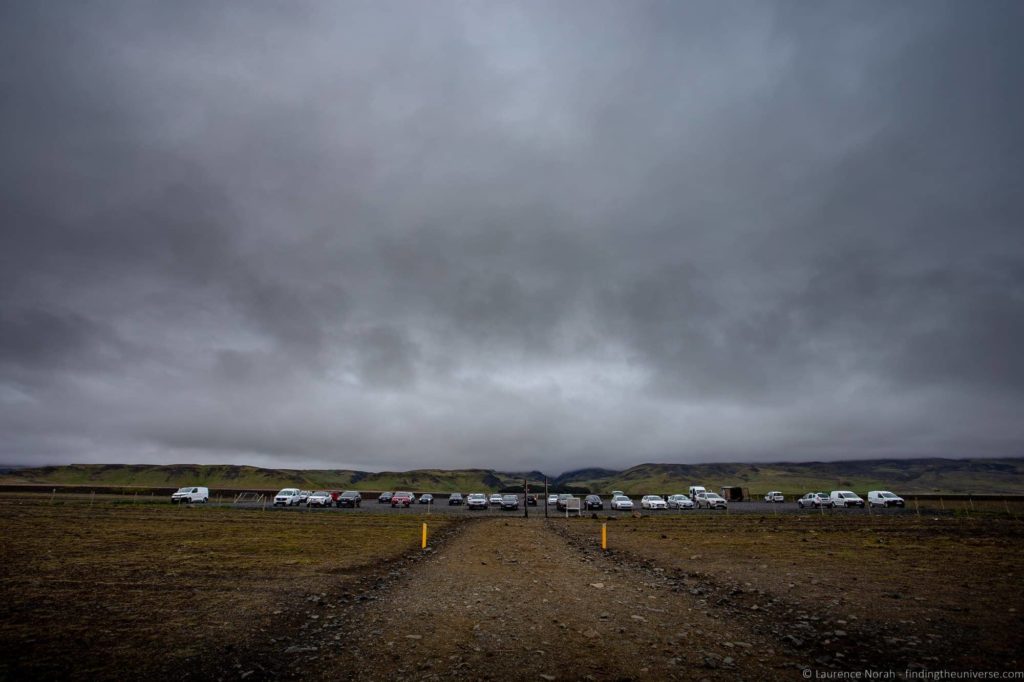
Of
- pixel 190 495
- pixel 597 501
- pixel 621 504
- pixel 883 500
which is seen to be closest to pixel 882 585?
pixel 621 504

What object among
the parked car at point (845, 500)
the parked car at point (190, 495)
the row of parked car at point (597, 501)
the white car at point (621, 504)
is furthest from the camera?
the parked car at point (190, 495)

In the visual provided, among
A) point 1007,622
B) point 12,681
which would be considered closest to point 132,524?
point 12,681

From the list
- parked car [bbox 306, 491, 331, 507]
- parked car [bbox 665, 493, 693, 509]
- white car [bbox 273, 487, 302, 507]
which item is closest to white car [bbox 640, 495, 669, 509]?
parked car [bbox 665, 493, 693, 509]

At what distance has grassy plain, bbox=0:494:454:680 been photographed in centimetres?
894

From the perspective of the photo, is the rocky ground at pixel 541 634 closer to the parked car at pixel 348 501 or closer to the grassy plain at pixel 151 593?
the grassy plain at pixel 151 593

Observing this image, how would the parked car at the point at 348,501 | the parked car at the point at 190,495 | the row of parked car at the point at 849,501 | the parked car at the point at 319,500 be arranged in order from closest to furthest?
the row of parked car at the point at 849,501 < the parked car at the point at 190,495 < the parked car at the point at 319,500 < the parked car at the point at 348,501

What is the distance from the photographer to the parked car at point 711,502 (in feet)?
229

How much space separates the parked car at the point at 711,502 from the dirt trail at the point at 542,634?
5884 cm

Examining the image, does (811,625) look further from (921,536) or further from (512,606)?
(921,536)

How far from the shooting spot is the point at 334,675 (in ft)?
27.8

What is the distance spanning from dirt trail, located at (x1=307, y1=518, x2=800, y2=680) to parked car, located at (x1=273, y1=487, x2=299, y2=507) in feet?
192

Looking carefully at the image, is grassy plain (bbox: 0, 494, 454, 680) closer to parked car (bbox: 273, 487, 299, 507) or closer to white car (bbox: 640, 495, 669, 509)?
parked car (bbox: 273, 487, 299, 507)

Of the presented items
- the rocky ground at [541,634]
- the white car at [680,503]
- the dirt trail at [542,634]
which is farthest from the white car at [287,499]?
the dirt trail at [542,634]

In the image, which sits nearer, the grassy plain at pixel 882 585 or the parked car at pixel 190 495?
the grassy plain at pixel 882 585
